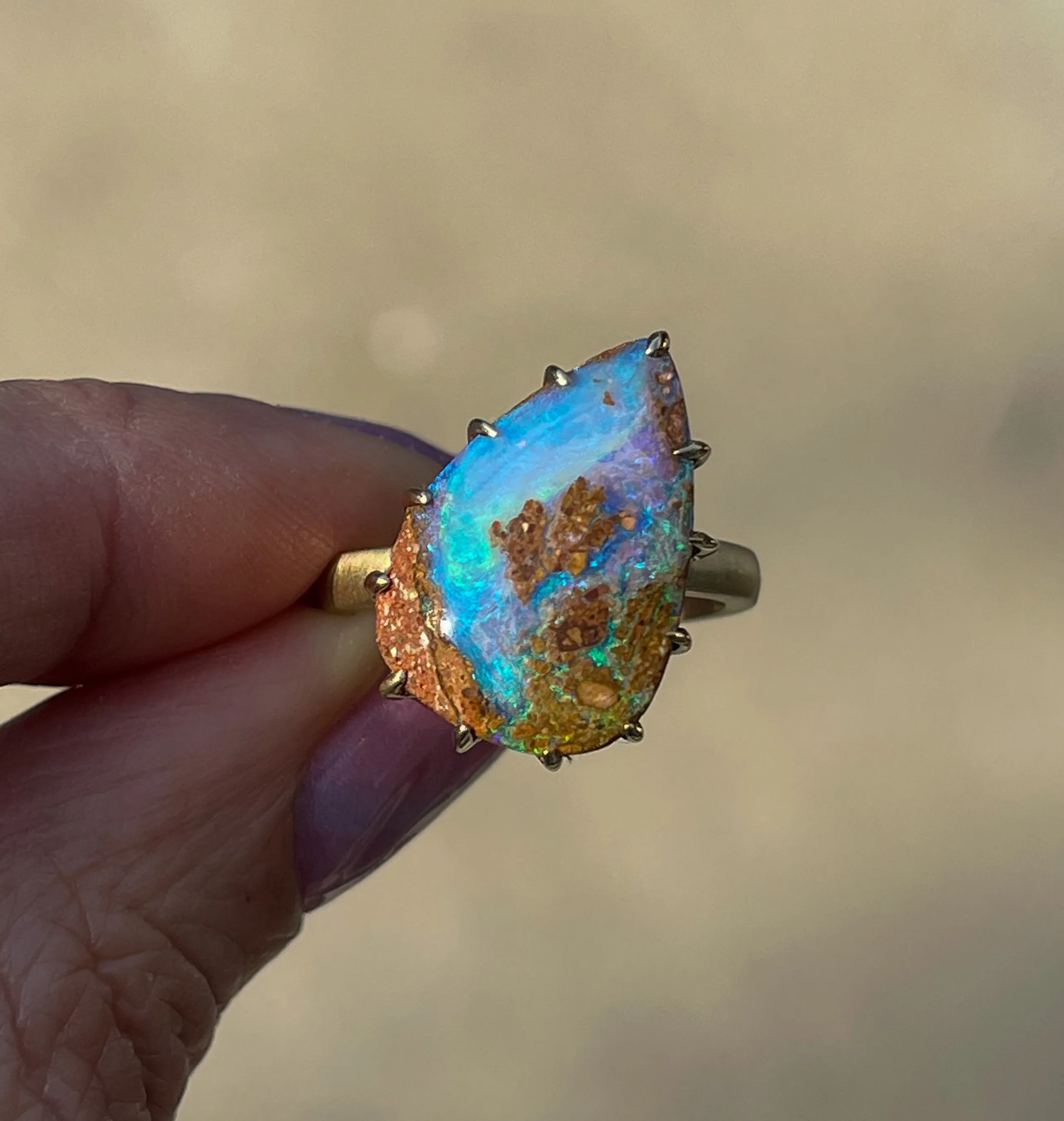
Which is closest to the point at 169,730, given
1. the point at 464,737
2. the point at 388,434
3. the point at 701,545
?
the point at 464,737

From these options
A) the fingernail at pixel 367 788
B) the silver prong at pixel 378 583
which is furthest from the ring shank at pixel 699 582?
the fingernail at pixel 367 788

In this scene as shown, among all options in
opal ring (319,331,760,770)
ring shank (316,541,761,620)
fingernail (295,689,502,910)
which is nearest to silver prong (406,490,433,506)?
opal ring (319,331,760,770)

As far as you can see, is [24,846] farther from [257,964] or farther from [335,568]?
[335,568]

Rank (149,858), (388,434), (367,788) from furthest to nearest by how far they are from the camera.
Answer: (388,434)
(367,788)
(149,858)

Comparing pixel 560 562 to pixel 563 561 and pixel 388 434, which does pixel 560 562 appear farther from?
pixel 388 434

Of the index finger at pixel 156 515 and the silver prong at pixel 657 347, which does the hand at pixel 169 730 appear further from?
the silver prong at pixel 657 347

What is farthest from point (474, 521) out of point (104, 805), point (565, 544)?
point (104, 805)

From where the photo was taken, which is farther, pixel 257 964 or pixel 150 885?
pixel 257 964
